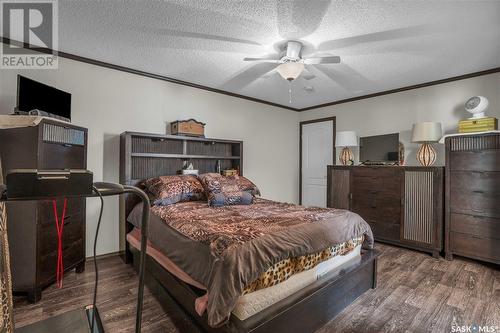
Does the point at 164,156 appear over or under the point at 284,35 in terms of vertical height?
under

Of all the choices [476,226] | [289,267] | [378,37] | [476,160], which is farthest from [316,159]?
[289,267]

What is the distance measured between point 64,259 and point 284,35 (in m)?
3.16

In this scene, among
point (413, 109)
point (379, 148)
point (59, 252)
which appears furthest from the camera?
point (379, 148)

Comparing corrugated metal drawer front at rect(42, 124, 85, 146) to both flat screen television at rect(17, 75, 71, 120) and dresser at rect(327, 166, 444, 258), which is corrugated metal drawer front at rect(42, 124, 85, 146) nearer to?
flat screen television at rect(17, 75, 71, 120)

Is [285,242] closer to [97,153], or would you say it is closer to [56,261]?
[56,261]

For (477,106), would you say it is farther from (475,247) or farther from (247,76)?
(247,76)

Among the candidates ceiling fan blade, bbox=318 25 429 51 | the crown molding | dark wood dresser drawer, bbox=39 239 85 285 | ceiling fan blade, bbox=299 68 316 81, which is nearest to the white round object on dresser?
the crown molding

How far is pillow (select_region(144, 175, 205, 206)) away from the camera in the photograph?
2814 mm

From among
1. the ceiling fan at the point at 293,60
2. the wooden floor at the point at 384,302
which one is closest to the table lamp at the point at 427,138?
the wooden floor at the point at 384,302

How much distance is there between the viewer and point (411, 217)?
11.4ft

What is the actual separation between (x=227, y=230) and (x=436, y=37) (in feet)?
9.21

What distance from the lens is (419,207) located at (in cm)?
341

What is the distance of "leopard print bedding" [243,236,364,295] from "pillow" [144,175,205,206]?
5.43 ft

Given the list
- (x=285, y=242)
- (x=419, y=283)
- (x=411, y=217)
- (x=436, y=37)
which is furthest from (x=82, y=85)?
(x=411, y=217)
